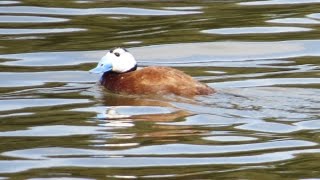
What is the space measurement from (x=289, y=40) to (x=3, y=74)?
12.7ft

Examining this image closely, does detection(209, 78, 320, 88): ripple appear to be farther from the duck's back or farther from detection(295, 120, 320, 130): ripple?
detection(295, 120, 320, 130): ripple

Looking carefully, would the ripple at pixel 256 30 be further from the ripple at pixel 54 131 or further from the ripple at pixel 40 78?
the ripple at pixel 54 131

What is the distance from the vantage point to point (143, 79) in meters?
13.1

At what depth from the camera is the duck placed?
12.8 metres

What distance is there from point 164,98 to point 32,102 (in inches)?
49.1

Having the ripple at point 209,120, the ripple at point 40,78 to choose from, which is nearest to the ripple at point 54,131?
the ripple at point 209,120

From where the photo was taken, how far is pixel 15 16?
18.4m

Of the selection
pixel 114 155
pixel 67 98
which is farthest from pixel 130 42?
pixel 114 155

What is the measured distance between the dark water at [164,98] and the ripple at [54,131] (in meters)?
0.02

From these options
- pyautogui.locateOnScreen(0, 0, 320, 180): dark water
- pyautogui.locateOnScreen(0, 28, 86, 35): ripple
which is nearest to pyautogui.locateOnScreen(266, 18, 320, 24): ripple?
pyautogui.locateOnScreen(0, 0, 320, 180): dark water

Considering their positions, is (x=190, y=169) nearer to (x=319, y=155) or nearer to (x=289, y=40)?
(x=319, y=155)

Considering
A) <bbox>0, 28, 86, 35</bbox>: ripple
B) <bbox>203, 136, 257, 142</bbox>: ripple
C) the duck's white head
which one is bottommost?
<bbox>0, 28, 86, 35</bbox>: ripple

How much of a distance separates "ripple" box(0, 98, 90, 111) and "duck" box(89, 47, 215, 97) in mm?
490

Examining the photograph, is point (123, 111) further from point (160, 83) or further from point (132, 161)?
point (132, 161)
